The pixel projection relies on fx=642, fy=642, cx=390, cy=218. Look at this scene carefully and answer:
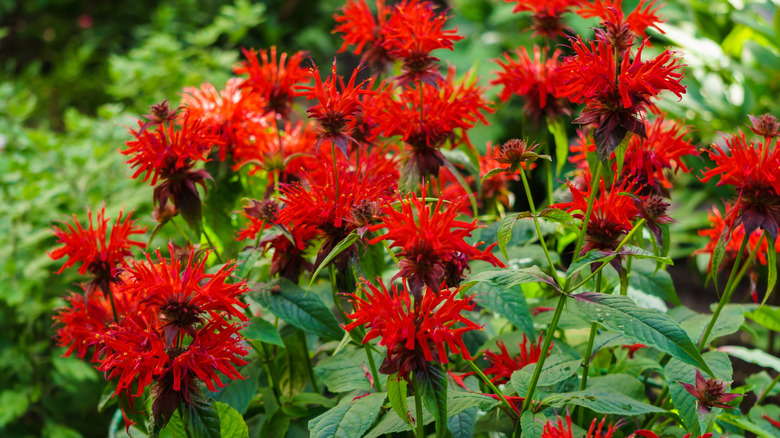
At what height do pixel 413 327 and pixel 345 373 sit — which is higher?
pixel 413 327

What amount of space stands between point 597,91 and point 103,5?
12.1 ft

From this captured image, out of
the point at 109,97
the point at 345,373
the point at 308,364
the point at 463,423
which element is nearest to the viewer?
the point at 463,423

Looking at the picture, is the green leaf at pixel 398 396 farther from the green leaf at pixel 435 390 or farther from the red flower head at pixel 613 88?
the red flower head at pixel 613 88

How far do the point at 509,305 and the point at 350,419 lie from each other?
0.73 feet

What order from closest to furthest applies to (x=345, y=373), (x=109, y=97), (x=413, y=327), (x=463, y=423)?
(x=413, y=327), (x=463, y=423), (x=345, y=373), (x=109, y=97)

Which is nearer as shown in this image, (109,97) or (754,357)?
(754,357)

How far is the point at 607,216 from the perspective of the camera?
0.73 meters

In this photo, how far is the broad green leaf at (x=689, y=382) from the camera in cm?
68

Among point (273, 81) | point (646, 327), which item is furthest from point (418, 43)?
point (646, 327)

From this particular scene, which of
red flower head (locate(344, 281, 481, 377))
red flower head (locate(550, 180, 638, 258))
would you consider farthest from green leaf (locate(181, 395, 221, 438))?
red flower head (locate(550, 180, 638, 258))

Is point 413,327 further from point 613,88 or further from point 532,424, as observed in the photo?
point 613,88

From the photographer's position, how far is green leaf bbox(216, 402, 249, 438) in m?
0.73

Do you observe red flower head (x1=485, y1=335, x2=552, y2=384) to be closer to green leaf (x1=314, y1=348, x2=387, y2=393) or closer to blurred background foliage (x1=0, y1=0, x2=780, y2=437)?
green leaf (x1=314, y1=348, x2=387, y2=393)

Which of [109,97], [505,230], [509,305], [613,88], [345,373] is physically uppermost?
[613,88]
